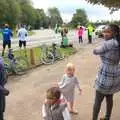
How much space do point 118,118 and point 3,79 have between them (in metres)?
2.57

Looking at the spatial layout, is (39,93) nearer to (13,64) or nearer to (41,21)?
(13,64)

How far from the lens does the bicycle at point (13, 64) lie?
55.8 ft

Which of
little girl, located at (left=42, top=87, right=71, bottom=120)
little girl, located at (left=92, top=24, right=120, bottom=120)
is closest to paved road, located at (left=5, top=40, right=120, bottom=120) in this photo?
little girl, located at (left=92, top=24, right=120, bottom=120)

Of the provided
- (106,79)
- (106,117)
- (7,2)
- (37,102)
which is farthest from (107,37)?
(7,2)

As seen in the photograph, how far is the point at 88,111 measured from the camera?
1024 cm

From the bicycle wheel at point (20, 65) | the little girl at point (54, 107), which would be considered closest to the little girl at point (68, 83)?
the little girl at point (54, 107)

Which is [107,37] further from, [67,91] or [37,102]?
[37,102]

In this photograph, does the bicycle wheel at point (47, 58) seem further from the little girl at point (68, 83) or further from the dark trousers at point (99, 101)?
the dark trousers at point (99, 101)

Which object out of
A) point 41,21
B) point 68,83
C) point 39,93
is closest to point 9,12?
point 41,21

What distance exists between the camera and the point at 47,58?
21.3 meters

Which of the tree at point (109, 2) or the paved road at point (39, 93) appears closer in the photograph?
the paved road at point (39, 93)

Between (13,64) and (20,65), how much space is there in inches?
31.6

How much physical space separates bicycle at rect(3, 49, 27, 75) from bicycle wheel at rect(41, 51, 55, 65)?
8.98ft

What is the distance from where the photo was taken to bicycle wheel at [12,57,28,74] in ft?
56.7
